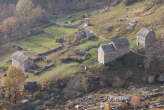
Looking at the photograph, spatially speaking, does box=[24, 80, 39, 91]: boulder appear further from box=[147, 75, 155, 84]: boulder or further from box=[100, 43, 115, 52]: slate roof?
box=[147, 75, 155, 84]: boulder

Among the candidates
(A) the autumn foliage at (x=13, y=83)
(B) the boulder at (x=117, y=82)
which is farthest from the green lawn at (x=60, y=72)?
(B) the boulder at (x=117, y=82)

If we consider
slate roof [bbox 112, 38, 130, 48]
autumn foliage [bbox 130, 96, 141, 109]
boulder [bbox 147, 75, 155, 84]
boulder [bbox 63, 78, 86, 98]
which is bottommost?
autumn foliage [bbox 130, 96, 141, 109]

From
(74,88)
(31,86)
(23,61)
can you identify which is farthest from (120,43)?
(23,61)

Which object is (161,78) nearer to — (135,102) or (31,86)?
(135,102)

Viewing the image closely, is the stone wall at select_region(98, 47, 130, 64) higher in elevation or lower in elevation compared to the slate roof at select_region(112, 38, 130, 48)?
lower

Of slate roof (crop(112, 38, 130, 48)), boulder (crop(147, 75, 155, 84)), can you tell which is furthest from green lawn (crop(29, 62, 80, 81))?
boulder (crop(147, 75, 155, 84))
